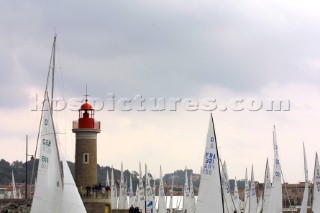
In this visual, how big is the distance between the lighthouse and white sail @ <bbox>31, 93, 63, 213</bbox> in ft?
78.6

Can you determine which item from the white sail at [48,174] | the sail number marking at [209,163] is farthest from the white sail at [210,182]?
the white sail at [48,174]

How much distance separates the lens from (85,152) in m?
56.9

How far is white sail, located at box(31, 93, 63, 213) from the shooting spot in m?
32.3

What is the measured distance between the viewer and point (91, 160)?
187ft

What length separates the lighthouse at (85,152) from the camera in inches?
2243

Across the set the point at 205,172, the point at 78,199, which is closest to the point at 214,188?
the point at 205,172

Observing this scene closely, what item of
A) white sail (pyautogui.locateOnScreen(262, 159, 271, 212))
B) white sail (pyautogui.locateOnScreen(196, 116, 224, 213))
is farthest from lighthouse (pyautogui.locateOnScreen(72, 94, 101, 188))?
white sail (pyautogui.locateOnScreen(196, 116, 224, 213))

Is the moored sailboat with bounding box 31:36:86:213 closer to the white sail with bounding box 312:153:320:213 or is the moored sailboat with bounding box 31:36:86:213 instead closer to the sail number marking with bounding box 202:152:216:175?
the sail number marking with bounding box 202:152:216:175

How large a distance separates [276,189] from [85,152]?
50.5 ft

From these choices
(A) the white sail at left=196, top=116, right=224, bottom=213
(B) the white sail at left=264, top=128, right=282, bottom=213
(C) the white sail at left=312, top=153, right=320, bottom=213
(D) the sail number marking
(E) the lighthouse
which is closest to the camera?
(A) the white sail at left=196, top=116, right=224, bottom=213

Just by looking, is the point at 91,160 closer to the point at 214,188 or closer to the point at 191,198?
the point at 214,188

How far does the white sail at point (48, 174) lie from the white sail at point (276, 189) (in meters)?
19.7

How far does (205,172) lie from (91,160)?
2324 cm

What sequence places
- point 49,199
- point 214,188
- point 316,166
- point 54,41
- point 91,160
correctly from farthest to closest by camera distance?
point 91,160 → point 316,166 → point 54,41 → point 214,188 → point 49,199
